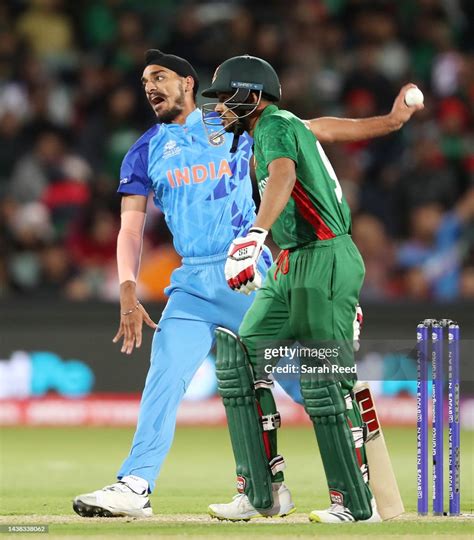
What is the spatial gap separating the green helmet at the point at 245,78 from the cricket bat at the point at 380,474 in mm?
1350

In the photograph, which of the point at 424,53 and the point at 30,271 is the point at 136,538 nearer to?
the point at 30,271

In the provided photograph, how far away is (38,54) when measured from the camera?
12.9m

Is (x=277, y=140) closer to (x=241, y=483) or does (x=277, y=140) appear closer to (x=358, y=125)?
(x=358, y=125)

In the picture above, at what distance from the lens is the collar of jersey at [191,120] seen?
6.20 meters

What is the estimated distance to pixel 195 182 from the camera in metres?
6.07

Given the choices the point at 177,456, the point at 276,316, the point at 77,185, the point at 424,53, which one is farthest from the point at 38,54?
the point at 276,316

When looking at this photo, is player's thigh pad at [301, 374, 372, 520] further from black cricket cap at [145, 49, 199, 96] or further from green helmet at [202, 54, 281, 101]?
black cricket cap at [145, 49, 199, 96]

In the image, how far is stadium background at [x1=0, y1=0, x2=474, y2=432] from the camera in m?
10.6

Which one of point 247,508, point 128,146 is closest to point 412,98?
point 247,508

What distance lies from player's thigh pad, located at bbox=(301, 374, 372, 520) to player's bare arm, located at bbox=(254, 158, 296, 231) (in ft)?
2.09

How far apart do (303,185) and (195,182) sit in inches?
32.9

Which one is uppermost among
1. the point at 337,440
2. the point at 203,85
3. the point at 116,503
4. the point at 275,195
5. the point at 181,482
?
the point at 203,85

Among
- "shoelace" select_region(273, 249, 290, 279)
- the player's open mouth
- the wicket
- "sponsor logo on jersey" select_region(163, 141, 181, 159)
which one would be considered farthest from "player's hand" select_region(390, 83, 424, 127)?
the player's open mouth

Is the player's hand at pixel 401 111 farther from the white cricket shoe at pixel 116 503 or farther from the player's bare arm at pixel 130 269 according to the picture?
the white cricket shoe at pixel 116 503
